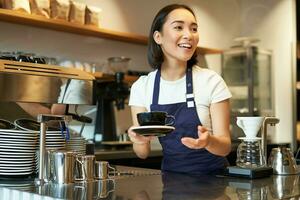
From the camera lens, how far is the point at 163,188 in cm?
138

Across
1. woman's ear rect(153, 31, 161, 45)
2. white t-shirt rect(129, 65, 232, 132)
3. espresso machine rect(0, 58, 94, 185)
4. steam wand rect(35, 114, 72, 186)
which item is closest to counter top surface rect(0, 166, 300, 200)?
steam wand rect(35, 114, 72, 186)

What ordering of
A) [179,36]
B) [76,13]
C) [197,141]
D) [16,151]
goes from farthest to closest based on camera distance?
[76,13] < [179,36] < [16,151] < [197,141]

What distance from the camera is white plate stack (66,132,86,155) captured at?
182 centimetres

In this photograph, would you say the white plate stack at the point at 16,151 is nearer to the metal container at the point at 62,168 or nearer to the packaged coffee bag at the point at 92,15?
the metal container at the point at 62,168

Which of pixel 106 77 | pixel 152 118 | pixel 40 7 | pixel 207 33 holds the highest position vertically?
pixel 207 33

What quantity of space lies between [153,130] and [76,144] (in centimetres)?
48

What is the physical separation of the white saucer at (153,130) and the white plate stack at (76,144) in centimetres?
37

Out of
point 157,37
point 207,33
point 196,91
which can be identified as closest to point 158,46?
point 157,37

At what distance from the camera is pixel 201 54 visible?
4.69m

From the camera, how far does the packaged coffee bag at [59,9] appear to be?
10.7ft

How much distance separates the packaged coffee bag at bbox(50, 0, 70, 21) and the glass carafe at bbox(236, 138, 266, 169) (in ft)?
6.43

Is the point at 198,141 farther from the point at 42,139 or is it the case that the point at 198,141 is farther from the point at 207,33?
the point at 207,33

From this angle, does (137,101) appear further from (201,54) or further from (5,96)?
(201,54)

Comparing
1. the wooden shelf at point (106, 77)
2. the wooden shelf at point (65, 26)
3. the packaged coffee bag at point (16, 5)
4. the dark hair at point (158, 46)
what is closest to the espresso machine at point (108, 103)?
the wooden shelf at point (106, 77)
